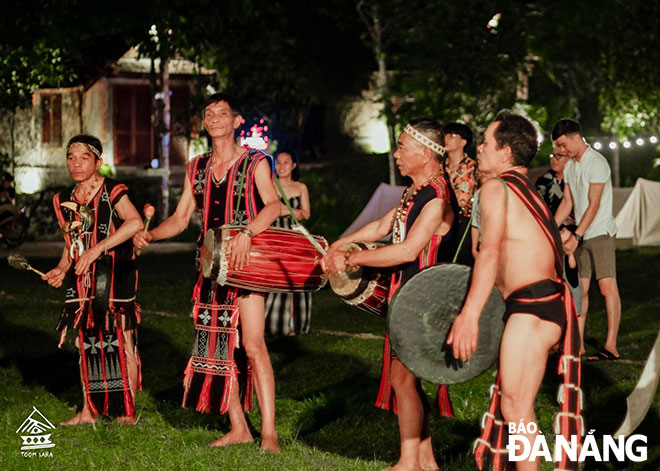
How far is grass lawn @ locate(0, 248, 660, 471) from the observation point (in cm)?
634

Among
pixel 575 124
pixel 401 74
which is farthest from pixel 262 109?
pixel 575 124

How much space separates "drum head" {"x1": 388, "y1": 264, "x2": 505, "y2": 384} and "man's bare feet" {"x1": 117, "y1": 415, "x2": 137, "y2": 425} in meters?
2.83

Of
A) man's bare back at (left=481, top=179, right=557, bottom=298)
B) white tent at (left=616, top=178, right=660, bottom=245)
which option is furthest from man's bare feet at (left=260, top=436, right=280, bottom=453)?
white tent at (left=616, top=178, right=660, bottom=245)

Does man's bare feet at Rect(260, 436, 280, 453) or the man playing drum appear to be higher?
the man playing drum

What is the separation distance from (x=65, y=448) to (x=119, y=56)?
27428mm

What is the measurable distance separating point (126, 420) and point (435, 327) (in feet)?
9.95

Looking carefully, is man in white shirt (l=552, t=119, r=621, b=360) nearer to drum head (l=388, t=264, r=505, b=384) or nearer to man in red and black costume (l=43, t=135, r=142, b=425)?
man in red and black costume (l=43, t=135, r=142, b=425)

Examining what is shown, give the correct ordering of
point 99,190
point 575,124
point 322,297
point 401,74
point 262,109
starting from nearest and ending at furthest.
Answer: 1. point 99,190
2. point 575,124
3. point 322,297
4. point 401,74
5. point 262,109

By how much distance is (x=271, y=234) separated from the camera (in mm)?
6449

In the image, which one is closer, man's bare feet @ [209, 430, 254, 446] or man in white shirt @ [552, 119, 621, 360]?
man's bare feet @ [209, 430, 254, 446]

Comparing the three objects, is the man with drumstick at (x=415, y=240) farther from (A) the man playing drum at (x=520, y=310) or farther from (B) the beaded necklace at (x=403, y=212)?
(A) the man playing drum at (x=520, y=310)

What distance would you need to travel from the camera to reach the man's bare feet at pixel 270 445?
6410 mm

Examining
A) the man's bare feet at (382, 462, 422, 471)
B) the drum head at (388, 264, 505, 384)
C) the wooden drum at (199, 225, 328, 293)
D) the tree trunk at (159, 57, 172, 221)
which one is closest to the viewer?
the drum head at (388, 264, 505, 384)

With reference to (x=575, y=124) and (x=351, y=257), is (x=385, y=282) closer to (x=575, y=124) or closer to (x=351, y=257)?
(x=351, y=257)
